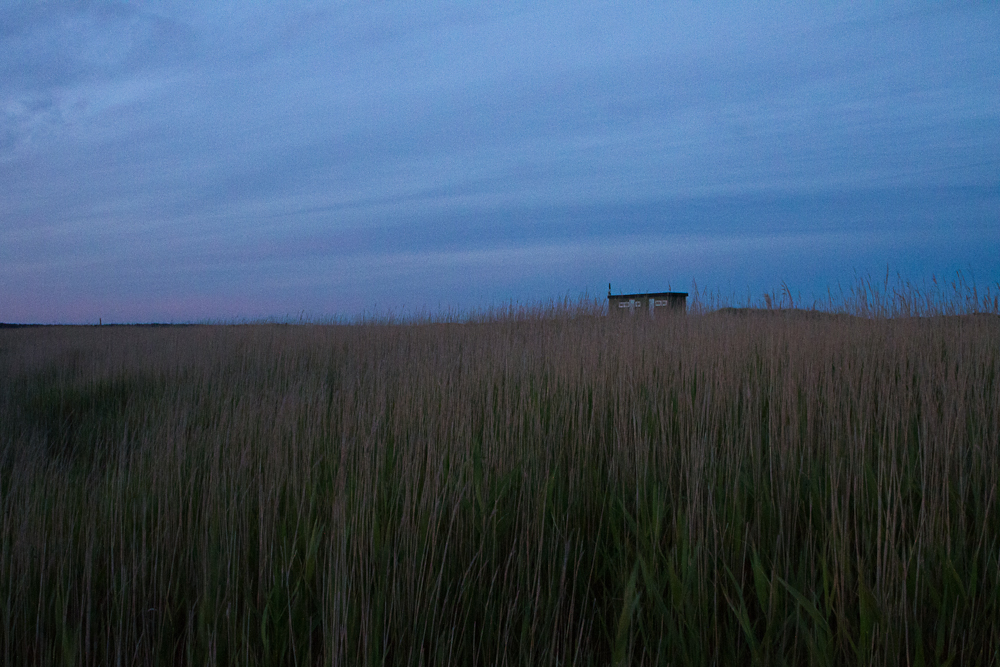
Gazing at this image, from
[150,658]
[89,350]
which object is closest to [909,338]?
[150,658]

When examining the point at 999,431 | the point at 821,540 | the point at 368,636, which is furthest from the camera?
the point at 999,431

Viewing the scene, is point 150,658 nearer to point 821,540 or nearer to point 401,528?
point 401,528

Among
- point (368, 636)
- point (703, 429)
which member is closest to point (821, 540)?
point (703, 429)

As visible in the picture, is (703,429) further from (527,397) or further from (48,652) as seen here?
(48,652)

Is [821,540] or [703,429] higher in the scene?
[703,429]

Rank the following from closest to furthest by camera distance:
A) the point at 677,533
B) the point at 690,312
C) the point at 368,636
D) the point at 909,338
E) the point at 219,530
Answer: the point at 368,636 → the point at 677,533 → the point at 219,530 → the point at 909,338 → the point at 690,312

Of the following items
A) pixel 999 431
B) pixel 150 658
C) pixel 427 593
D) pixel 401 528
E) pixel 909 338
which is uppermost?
pixel 909 338

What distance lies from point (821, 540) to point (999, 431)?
58.8 inches

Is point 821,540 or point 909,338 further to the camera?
point 909,338

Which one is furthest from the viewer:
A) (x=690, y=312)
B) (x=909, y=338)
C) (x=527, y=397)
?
(x=690, y=312)

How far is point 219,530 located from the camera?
2.09 metres

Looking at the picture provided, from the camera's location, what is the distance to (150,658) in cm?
158

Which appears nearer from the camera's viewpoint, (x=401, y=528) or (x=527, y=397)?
(x=401, y=528)

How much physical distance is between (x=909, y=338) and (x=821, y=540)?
12.3 ft
